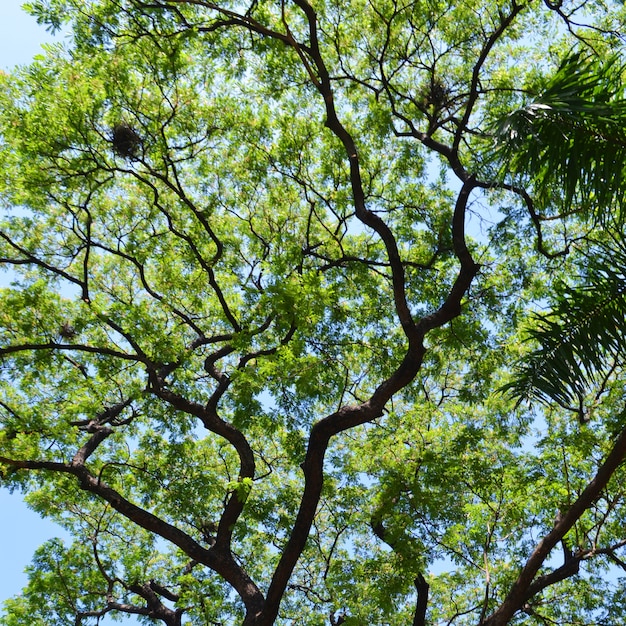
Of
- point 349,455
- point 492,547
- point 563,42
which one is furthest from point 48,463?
point 563,42

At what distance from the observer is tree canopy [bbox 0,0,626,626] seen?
295 inches

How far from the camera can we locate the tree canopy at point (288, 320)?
7.50m

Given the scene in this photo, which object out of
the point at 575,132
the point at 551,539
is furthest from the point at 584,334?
the point at 551,539

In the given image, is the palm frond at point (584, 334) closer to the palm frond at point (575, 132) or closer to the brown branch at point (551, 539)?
the palm frond at point (575, 132)

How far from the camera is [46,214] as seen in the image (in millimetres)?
9742

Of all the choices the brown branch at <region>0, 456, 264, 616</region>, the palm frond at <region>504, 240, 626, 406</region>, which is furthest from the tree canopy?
the palm frond at <region>504, 240, 626, 406</region>

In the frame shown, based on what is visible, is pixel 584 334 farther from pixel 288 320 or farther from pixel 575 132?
pixel 288 320

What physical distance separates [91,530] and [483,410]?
7342 millimetres

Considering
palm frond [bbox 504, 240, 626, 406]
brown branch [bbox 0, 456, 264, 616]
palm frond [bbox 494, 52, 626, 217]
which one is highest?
brown branch [bbox 0, 456, 264, 616]

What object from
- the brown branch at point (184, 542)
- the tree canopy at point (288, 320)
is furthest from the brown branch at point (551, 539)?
the brown branch at point (184, 542)

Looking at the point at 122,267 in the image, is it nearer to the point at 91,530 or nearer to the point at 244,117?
the point at 244,117

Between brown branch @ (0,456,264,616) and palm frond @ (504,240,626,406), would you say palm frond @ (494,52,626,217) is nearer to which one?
palm frond @ (504,240,626,406)

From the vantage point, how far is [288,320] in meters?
6.98

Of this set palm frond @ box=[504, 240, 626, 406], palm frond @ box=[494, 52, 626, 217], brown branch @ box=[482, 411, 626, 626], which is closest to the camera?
palm frond @ box=[494, 52, 626, 217]
